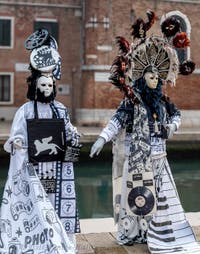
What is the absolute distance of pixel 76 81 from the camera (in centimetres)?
1919

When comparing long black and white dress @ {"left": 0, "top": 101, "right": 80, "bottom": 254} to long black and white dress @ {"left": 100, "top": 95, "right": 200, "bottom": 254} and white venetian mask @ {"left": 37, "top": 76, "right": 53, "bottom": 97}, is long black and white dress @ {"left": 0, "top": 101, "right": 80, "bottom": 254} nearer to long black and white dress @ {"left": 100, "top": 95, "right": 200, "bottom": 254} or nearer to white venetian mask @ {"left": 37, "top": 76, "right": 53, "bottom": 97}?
white venetian mask @ {"left": 37, "top": 76, "right": 53, "bottom": 97}

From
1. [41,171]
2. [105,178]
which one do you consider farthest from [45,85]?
[105,178]

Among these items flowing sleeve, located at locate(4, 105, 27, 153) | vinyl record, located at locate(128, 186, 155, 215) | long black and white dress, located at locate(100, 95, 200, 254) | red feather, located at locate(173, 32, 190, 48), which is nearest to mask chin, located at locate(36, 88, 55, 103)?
flowing sleeve, located at locate(4, 105, 27, 153)

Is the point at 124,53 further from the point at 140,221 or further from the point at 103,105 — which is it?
the point at 103,105

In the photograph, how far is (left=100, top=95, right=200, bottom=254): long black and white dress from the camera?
4.26 metres

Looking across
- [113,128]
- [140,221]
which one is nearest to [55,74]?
[113,128]

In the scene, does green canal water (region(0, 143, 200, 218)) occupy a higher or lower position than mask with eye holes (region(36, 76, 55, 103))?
lower

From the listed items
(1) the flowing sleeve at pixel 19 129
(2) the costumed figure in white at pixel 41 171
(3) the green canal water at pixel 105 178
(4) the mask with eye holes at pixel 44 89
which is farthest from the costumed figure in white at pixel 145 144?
(3) the green canal water at pixel 105 178

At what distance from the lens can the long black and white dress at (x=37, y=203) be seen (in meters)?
3.71

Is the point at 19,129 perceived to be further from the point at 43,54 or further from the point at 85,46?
the point at 85,46

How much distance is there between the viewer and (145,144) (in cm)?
429

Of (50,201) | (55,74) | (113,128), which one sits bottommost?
(50,201)

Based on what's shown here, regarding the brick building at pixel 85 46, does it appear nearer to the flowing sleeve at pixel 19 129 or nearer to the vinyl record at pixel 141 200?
the vinyl record at pixel 141 200

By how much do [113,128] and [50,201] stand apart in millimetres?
886
